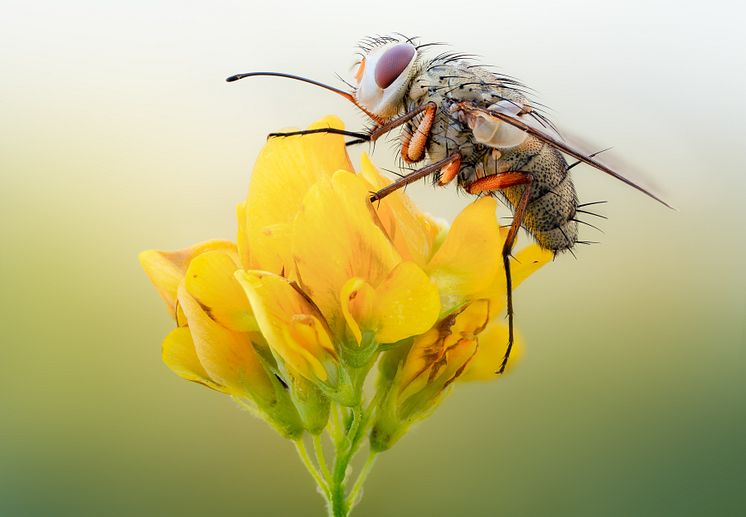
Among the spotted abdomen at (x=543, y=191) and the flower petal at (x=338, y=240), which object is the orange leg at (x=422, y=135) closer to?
the spotted abdomen at (x=543, y=191)

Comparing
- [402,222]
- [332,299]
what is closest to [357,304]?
[332,299]

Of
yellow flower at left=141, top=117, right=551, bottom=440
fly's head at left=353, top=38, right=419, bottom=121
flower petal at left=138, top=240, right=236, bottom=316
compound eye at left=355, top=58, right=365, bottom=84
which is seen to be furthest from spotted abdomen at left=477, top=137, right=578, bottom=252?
flower petal at left=138, top=240, right=236, bottom=316

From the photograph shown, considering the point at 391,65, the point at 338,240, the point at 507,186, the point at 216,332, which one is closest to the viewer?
the point at 338,240

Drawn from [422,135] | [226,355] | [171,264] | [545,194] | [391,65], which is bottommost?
[226,355]

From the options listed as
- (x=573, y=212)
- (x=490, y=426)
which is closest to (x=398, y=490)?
(x=490, y=426)

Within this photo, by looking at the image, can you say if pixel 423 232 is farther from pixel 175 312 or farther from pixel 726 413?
pixel 726 413

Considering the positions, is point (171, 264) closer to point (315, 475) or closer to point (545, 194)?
point (315, 475)
